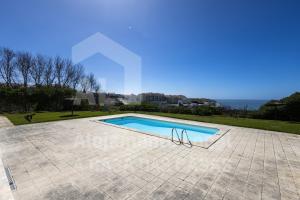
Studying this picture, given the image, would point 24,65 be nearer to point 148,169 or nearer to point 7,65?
point 7,65

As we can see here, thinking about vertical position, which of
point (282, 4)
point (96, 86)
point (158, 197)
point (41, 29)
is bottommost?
point (158, 197)

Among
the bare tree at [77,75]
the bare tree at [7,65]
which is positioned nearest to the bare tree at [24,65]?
the bare tree at [7,65]

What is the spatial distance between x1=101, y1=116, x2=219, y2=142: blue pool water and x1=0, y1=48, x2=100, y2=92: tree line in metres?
14.7

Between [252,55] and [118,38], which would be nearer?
[118,38]

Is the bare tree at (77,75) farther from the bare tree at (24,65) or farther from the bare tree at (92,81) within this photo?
the bare tree at (24,65)

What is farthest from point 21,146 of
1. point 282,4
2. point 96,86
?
point 96,86

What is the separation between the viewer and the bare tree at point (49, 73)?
19047 millimetres

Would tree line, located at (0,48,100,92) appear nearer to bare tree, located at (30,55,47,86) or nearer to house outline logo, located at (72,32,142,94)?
bare tree, located at (30,55,47,86)

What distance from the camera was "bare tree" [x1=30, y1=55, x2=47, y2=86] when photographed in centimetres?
1797

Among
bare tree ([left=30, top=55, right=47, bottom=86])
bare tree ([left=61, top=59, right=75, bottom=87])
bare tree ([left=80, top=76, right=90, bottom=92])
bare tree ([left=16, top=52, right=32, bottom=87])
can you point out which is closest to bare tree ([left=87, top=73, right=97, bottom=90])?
bare tree ([left=80, top=76, right=90, bottom=92])

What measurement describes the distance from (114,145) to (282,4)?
11.0 m

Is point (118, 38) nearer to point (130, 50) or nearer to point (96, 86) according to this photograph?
point (130, 50)

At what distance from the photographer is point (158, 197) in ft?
8.10

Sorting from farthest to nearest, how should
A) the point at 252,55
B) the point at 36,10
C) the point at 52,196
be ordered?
1. the point at 252,55
2. the point at 36,10
3. the point at 52,196
